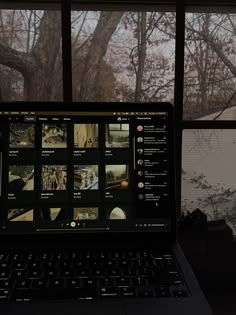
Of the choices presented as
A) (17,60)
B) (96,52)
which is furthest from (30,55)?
(96,52)

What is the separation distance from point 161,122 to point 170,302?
469 millimetres

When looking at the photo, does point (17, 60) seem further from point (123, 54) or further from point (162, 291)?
point (162, 291)

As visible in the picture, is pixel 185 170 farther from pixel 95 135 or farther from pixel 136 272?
pixel 136 272

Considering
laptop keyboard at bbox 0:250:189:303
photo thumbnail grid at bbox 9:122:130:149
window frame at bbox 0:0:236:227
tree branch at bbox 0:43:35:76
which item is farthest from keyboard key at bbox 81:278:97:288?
tree branch at bbox 0:43:35:76

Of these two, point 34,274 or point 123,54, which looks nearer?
point 34,274

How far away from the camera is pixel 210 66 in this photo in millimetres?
1759

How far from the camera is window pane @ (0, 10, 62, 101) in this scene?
1.72 metres

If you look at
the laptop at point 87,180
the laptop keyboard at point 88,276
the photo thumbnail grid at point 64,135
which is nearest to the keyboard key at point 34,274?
the laptop keyboard at point 88,276

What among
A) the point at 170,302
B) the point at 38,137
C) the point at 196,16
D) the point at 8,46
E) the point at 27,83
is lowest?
the point at 170,302

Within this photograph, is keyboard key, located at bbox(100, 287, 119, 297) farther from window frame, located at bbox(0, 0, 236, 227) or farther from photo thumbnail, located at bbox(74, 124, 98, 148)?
window frame, located at bbox(0, 0, 236, 227)

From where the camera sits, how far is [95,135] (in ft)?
3.76

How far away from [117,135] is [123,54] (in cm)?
68

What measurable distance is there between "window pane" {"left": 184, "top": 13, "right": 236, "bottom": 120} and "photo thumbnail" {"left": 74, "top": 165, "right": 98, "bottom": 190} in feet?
2.39

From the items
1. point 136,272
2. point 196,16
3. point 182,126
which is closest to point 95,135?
point 136,272
